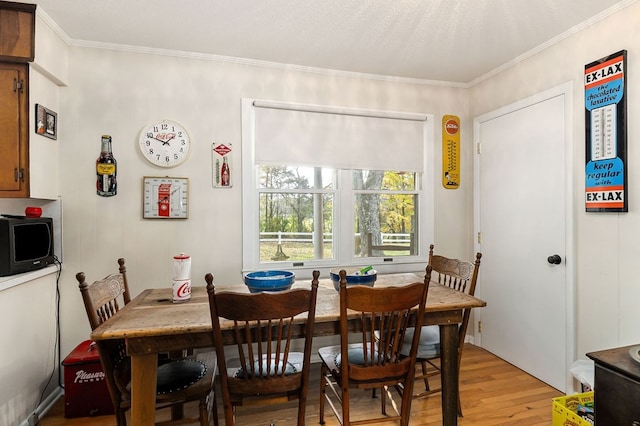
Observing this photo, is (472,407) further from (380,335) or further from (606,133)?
(606,133)

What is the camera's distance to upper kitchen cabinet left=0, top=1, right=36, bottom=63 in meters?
2.12

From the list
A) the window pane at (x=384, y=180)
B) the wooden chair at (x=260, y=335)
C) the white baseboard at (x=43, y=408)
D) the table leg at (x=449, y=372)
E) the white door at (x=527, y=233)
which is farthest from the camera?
the window pane at (x=384, y=180)

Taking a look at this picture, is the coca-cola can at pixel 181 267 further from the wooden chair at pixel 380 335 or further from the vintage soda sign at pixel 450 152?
the vintage soda sign at pixel 450 152

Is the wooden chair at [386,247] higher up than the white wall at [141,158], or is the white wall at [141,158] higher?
the white wall at [141,158]

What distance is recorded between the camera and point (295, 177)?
312 centimetres

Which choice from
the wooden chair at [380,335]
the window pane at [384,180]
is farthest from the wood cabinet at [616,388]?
the window pane at [384,180]

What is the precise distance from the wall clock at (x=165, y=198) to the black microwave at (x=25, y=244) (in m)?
0.62

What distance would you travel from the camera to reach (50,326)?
248 cm

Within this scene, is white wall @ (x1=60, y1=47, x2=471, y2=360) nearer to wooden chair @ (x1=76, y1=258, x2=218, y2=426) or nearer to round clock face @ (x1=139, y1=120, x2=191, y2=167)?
round clock face @ (x1=139, y1=120, x2=191, y2=167)

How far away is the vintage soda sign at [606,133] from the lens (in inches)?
85.2

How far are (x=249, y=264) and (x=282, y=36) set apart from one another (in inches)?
69.3

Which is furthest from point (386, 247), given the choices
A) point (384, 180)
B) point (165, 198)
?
point (165, 198)

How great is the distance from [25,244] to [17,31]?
1278 millimetres

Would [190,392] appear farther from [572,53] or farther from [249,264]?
[572,53]
